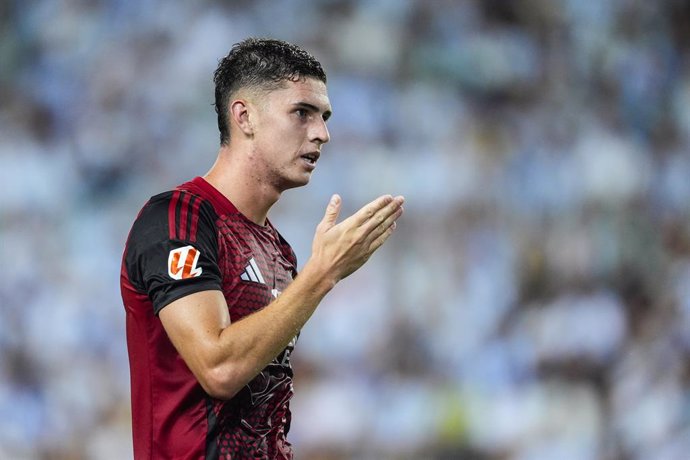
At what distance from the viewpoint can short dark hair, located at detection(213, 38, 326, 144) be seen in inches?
102

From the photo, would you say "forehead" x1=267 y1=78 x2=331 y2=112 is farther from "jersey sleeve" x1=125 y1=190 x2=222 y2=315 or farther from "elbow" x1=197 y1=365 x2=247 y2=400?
"elbow" x1=197 y1=365 x2=247 y2=400

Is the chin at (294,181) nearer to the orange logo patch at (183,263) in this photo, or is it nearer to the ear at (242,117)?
the ear at (242,117)

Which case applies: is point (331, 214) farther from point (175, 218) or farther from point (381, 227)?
point (175, 218)

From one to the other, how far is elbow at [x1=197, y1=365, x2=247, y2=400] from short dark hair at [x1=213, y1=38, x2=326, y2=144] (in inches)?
33.8

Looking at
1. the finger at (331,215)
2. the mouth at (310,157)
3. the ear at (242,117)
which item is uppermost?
the ear at (242,117)

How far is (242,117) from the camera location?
259 centimetres

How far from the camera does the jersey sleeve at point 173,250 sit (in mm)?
2051

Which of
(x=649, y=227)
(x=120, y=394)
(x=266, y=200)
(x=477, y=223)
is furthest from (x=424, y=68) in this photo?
(x=266, y=200)

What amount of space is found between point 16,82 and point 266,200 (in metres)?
3.21

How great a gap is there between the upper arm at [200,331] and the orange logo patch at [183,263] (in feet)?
0.18

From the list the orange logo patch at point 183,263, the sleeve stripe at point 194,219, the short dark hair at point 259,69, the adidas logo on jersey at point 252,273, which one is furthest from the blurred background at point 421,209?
the orange logo patch at point 183,263

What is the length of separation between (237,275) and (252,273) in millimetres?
59

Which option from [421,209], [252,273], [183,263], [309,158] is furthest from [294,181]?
[421,209]

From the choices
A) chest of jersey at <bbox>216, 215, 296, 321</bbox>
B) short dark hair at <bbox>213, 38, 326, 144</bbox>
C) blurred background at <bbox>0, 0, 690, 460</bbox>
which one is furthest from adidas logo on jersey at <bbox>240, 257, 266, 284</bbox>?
blurred background at <bbox>0, 0, 690, 460</bbox>
